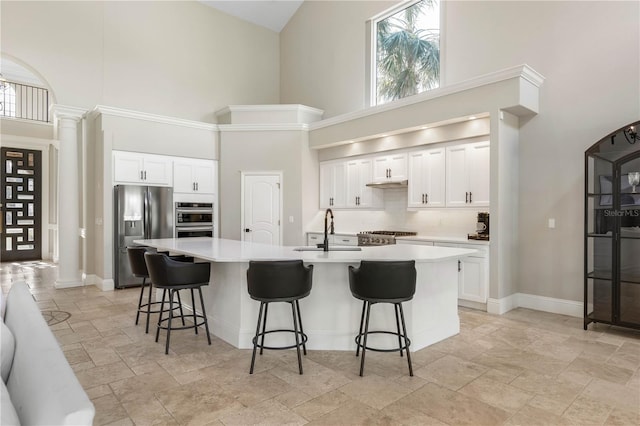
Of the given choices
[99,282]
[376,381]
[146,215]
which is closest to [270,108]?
[146,215]

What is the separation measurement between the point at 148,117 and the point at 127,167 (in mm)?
944

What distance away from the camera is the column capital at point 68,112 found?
613 cm

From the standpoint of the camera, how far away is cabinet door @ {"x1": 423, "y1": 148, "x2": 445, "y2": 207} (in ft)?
18.2

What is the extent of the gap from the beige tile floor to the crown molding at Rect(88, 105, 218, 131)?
11.9ft

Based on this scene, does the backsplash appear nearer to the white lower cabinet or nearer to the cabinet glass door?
the white lower cabinet

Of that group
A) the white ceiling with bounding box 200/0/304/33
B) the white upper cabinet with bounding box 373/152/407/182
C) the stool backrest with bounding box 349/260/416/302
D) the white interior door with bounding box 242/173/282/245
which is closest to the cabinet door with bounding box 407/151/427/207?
the white upper cabinet with bounding box 373/152/407/182

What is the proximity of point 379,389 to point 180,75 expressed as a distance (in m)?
7.04

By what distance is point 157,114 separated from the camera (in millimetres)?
7094

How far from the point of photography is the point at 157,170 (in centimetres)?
670

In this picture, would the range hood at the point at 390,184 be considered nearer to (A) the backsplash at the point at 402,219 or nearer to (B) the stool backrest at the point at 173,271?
(A) the backsplash at the point at 402,219

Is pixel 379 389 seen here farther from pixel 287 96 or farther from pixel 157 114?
pixel 287 96

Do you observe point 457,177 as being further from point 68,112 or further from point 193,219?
point 68,112

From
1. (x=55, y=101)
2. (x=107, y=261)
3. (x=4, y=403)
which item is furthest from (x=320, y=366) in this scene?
(x=55, y=101)

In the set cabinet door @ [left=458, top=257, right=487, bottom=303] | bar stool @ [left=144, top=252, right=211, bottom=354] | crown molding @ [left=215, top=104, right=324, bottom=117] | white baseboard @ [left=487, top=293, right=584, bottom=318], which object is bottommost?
white baseboard @ [left=487, top=293, right=584, bottom=318]
